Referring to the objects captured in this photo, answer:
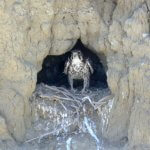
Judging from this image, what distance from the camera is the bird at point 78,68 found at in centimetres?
733

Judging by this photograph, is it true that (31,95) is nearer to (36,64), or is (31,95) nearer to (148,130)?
(36,64)

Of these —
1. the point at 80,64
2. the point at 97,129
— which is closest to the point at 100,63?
the point at 80,64

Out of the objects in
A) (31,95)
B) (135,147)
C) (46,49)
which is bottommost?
(135,147)

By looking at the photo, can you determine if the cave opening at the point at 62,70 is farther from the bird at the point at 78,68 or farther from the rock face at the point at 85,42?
the rock face at the point at 85,42

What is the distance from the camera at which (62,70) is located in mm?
7777

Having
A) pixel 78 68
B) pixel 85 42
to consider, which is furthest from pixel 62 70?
pixel 85 42

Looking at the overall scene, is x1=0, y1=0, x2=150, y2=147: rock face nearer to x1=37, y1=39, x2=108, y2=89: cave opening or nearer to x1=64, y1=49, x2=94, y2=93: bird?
x1=64, y1=49, x2=94, y2=93: bird

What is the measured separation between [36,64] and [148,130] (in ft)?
4.48

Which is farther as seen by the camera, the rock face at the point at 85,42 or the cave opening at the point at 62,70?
the cave opening at the point at 62,70

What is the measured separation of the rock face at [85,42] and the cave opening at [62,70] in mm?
848

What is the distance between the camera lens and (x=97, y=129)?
6895 mm

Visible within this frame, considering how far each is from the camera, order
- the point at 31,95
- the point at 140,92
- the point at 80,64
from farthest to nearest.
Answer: the point at 80,64 < the point at 31,95 < the point at 140,92

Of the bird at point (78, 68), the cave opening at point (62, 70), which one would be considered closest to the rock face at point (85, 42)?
the bird at point (78, 68)

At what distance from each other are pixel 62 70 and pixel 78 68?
1.44 ft
